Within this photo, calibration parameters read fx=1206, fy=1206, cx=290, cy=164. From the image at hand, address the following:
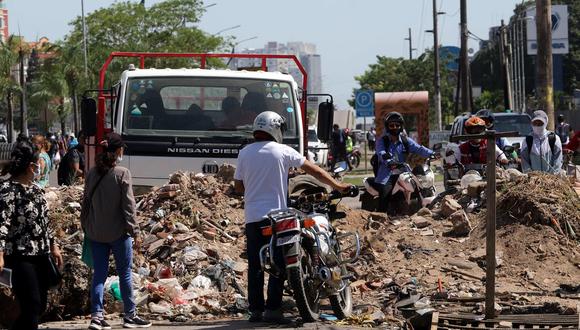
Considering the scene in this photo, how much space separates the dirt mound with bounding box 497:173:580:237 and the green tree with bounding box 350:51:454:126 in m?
73.8

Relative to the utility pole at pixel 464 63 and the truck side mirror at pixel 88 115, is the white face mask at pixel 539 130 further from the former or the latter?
the utility pole at pixel 464 63

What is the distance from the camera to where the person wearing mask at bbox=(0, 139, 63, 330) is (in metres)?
8.35

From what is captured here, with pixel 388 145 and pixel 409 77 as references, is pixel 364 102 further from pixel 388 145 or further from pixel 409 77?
pixel 409 77

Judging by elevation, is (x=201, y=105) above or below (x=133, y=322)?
above

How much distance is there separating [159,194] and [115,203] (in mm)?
3993

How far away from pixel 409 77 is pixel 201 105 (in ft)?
252

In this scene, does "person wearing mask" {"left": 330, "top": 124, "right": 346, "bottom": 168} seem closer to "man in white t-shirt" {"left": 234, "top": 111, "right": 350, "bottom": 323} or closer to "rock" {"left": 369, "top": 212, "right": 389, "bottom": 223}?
"rock" {"left": 369, "top": 212, "right": 389, "bottom": 223}

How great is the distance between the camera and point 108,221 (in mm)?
9719

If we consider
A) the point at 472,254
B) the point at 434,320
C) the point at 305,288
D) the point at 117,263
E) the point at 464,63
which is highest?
the point at 464,63

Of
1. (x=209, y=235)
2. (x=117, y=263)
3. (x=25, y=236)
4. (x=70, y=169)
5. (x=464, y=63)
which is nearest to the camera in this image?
(x=25, y=236)

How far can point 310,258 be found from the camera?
9.67 m

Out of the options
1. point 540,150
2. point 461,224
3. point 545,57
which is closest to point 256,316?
point 461,224

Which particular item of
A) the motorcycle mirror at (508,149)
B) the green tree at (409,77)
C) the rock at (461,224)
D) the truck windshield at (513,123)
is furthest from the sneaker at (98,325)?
the green tree at (409,77)

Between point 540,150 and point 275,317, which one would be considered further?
point 540,150
